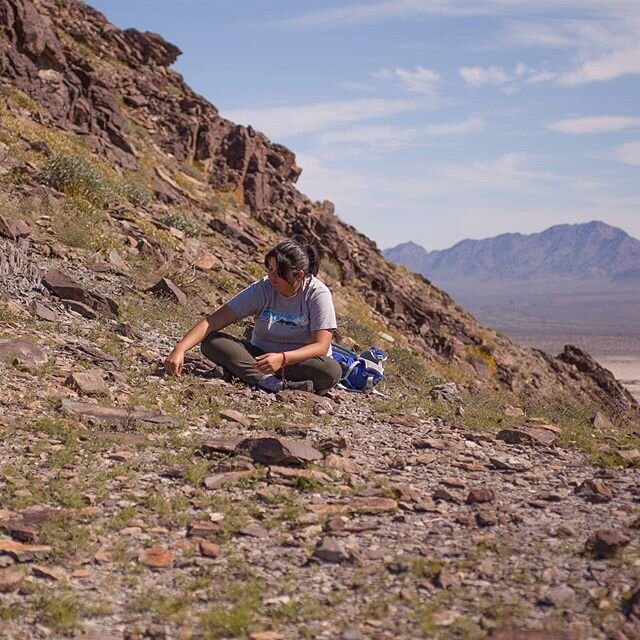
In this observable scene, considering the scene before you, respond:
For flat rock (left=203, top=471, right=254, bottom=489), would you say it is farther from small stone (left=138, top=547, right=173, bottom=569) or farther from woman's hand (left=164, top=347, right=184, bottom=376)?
woman's hand (left=164, top=347, right=184, bottom=376)

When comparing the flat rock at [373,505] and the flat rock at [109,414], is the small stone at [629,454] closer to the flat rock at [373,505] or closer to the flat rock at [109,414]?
the flat rock at [373,505]

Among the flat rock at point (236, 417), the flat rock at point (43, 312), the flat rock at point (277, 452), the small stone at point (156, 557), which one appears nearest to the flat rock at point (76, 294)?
the flat rock at point (43, 312)

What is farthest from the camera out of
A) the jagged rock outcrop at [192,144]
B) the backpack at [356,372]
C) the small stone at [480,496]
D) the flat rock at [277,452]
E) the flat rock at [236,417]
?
the jagged rock outcrop at [192,144]

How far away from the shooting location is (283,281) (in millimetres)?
8359

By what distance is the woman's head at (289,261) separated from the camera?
8.20 metres

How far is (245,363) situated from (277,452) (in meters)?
2.67

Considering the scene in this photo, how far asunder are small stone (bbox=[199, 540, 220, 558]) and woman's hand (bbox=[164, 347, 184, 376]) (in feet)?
12.6

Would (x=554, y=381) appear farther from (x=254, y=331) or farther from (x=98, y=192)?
(x=254, y=331)

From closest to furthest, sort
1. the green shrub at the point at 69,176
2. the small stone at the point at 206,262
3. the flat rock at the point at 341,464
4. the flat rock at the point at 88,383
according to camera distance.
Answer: the flat rock at the point at 341,464 < the flat rock at the point at 88,383 < the green shrub at the point at 69,176 < the small stone at the point at 206,262

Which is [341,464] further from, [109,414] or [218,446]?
[109,414]

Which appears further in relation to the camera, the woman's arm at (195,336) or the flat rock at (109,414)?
the woman's arm at (195,336)

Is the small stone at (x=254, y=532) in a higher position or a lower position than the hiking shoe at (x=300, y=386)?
lower

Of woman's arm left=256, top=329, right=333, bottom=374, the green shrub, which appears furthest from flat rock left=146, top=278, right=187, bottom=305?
woman's arm left=256, top=329, right=333, bottom=374

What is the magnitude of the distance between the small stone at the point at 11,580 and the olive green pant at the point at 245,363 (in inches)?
179
